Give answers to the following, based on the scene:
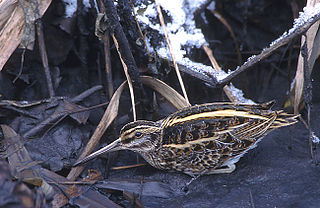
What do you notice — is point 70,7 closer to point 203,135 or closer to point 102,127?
point 102,127

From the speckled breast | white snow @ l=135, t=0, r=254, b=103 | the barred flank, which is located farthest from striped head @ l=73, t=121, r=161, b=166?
the barred flank

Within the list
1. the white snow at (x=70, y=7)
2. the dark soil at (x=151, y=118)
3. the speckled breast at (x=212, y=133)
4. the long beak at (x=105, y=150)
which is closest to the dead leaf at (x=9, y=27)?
the dark soil at (x=151, y=118)

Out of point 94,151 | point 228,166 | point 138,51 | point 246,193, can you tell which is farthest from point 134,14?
point 246,193

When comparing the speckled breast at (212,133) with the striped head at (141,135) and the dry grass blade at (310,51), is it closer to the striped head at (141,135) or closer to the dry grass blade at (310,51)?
the striped head at (141,135)

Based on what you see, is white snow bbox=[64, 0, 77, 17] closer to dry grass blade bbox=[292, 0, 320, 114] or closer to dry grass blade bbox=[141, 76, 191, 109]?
dry grass blade bbox=[141, 76, 191, 109]

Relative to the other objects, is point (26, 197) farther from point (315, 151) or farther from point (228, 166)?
point (315, 151)
